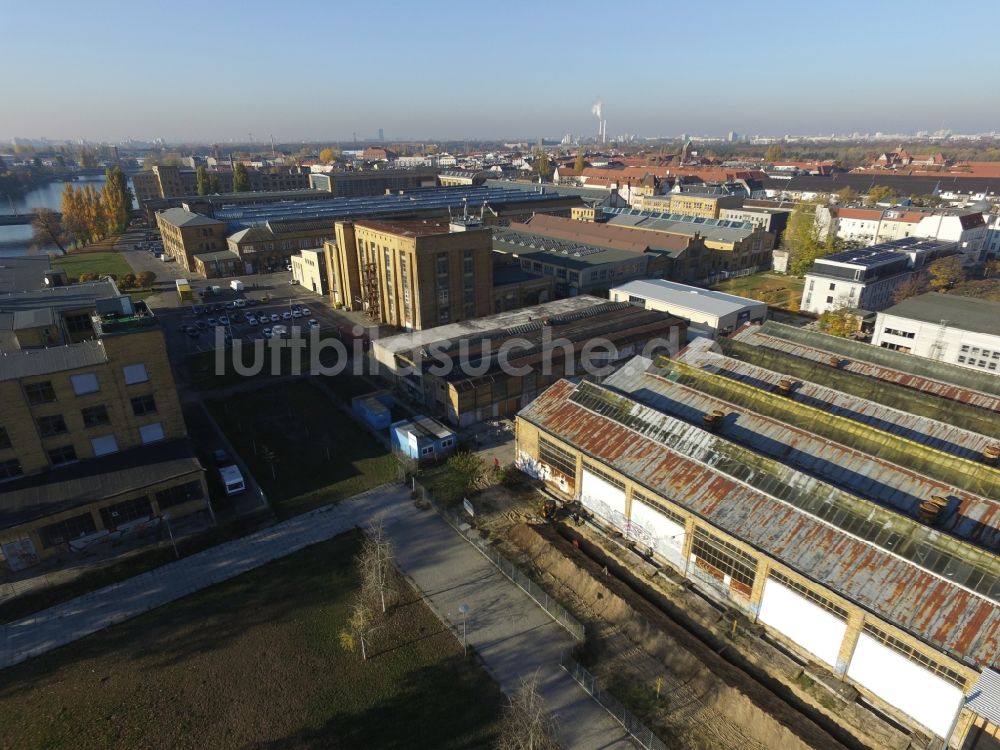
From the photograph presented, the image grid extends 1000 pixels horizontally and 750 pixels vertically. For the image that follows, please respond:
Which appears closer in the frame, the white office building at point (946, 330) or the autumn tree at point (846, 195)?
the white office building at point (946, 330)

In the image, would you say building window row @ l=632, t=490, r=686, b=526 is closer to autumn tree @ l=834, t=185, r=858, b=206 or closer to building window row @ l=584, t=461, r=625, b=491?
building window row @ l=584, t=461, r=625, b=491

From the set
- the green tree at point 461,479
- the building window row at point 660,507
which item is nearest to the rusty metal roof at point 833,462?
the building window row at point 660,507

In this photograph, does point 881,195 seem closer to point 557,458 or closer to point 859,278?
point 859,278

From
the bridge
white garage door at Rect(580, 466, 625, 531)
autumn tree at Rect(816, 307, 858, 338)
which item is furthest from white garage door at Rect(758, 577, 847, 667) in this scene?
the bridge

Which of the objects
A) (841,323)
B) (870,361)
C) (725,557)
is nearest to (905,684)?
(725,557)

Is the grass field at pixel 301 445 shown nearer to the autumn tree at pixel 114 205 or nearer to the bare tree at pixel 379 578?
the bare tree at pixel 379 578

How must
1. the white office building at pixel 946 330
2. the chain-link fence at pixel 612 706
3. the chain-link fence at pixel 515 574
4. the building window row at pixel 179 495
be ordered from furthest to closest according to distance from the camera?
the white office building at pixel 946 330 < the building window row at pixel 179 495 < the chain-link fence at pixel 515 574 < the chain-link fence at pixel 612 706

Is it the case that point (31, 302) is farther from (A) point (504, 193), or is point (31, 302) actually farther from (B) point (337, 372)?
(A) point (504, 193)

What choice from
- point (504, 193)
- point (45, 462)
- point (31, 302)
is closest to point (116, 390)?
point (45, 462)
